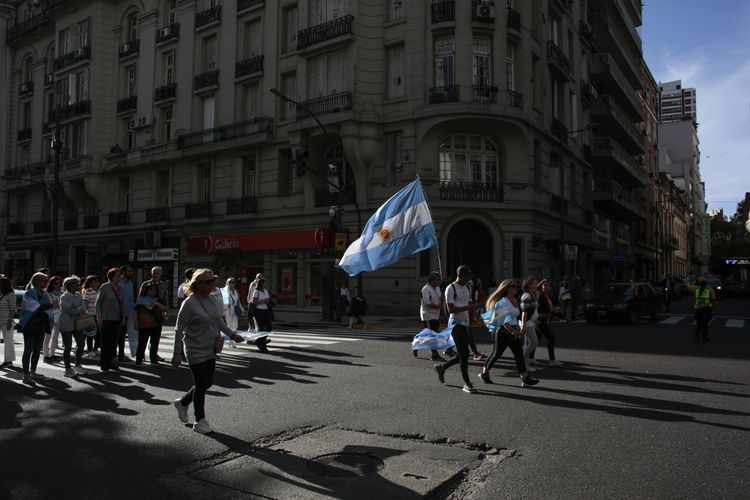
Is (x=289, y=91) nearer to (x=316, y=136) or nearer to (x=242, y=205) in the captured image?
(x=316, y=136)

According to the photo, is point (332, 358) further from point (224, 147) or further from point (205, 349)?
point (224, 147)

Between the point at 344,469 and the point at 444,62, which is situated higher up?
the point at 444,62

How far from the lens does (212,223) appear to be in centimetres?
3033

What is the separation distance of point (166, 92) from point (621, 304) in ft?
84.3

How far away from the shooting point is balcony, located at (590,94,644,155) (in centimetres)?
3638

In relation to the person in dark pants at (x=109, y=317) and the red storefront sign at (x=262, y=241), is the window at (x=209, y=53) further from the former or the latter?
the person in dark pants at (x=109, y=317)

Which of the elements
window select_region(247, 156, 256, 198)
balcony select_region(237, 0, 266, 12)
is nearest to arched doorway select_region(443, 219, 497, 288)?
window select_region(247, 156, 256, 198)

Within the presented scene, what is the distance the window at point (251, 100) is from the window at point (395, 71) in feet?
24.1

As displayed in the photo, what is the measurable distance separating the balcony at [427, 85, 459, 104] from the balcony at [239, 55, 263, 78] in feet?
30.5

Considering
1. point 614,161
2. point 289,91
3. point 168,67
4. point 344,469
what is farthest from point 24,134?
point 344,469

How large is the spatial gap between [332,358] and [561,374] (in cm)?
438

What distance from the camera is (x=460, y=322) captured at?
838 cm

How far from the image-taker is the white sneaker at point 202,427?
19.6ft

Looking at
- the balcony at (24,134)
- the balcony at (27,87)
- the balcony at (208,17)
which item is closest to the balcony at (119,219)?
the balcony at (208,17)
